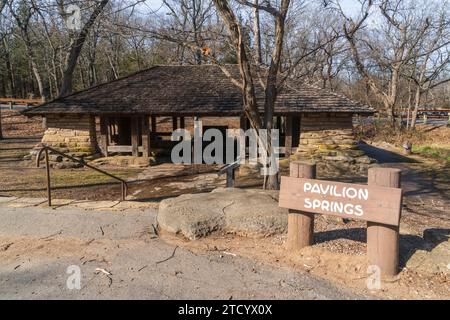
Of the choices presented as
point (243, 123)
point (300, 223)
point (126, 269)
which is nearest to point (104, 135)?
point (243, 123)

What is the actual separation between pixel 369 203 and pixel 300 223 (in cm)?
83

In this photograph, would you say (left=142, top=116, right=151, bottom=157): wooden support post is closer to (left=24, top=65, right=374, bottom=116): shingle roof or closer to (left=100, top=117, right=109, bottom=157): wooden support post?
(left=24, top=65, right=374, bottom=116): shingle roof

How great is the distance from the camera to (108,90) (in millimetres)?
15539

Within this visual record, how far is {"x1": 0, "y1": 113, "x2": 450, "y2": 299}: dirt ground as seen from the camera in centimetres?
376

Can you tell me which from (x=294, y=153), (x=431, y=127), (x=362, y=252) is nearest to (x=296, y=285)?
(x=362, y=252)

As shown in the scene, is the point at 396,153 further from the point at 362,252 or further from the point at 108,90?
the point at 362,252

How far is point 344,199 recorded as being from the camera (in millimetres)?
3807

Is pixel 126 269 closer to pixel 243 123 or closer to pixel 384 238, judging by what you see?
pixel 384 238

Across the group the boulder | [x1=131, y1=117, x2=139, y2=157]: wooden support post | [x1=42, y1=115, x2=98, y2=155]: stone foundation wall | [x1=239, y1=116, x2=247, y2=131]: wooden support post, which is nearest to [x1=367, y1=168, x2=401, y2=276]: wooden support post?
the boulder

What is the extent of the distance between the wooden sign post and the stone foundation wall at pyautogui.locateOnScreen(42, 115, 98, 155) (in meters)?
12.0

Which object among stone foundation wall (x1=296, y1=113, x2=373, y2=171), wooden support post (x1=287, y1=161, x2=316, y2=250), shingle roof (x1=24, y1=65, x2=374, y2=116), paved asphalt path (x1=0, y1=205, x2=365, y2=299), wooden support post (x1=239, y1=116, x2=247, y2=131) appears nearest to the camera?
paved asphalt path (x1=0, y1=205, x2=365, y2=299)

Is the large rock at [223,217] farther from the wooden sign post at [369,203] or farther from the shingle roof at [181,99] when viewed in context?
the shingle roof at [181,99]
